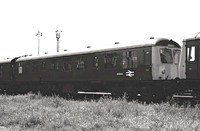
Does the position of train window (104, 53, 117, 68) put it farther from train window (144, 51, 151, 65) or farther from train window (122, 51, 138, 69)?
train window (144, 51, 151, 65)

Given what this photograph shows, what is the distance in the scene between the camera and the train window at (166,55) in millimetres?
16047

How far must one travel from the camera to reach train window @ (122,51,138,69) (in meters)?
16.3

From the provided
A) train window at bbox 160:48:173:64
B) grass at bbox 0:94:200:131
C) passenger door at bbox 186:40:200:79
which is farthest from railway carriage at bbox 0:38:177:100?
grass at bbox 0:94:200:131

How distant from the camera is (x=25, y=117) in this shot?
992 cm

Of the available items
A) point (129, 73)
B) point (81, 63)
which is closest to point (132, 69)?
point (129, 73)

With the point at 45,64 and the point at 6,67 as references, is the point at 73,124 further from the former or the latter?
the point at 6,67

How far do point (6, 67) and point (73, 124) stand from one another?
2170cm

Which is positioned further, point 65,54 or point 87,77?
point 65,54

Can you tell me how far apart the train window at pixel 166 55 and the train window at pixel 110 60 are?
2.70 meters

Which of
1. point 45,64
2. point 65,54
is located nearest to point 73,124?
point 65,54

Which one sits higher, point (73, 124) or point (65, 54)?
point (65, 54)

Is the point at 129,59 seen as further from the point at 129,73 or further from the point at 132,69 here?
the point at 129,73

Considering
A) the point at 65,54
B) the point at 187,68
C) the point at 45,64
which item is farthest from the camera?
the point at 45,64

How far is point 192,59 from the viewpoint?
1412cm
